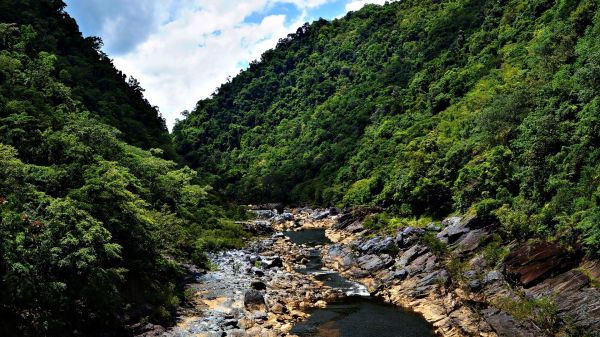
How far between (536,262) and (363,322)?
1108 centimetres

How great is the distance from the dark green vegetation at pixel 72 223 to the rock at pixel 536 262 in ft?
70.6

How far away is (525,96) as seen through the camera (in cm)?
4322

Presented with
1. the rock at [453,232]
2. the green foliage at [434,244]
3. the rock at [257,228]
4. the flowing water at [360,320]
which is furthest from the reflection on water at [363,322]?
the rock at [257,228]

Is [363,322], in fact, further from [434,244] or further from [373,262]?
[373,262]

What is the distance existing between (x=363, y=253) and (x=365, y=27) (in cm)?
14736

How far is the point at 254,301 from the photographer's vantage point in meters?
30.2

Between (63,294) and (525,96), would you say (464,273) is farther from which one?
(63,294)

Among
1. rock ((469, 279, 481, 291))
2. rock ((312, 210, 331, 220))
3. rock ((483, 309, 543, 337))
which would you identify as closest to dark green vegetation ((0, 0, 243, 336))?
rock ((483, 309, 543, 337))

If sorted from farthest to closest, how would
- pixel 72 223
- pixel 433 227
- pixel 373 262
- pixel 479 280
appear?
pixel 433 227 < pixel 373 262 < pixel 479 280 < pixel 72 223

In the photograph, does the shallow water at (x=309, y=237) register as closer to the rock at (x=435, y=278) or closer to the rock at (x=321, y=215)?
the rock at (x=321, y=215)

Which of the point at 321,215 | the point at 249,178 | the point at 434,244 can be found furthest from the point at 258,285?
the point at 249,178

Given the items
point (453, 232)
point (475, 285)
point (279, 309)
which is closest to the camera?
point (475, 285)

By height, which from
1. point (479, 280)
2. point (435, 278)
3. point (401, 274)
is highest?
point (401, 274)

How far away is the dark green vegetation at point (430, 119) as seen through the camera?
106 feet
